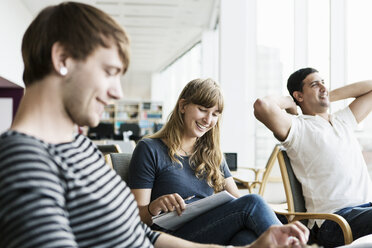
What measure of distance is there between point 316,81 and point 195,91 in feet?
3.30

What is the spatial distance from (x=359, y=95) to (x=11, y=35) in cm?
619

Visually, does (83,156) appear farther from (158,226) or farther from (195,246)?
(158,226)

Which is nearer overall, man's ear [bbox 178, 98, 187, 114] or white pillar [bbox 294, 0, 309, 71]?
man's ear [bbox 178, 98, 187, 114]

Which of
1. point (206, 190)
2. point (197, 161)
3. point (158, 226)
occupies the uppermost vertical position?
point (197, 161)

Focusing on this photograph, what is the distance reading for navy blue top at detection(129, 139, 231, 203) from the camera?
1.65 metres

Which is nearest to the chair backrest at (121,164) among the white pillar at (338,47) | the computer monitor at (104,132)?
the white pillar at (338,47)

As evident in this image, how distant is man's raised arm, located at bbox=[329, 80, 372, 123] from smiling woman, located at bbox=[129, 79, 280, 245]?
1.17 metres

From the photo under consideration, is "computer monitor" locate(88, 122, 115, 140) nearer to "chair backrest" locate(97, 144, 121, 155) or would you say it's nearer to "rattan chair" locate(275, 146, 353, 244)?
"chair backrest" locate(97, 144, 121, 155)

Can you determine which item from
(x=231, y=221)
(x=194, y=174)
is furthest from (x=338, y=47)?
(x=231, y=221)

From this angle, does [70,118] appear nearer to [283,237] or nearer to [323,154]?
[283,237]

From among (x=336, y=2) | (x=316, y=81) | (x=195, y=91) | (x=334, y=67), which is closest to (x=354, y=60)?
(x=334, y=67)

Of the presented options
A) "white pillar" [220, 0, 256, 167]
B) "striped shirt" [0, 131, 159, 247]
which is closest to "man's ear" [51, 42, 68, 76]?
"striped shirt" [0, 131, 159, 247]

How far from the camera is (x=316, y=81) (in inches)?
96.1

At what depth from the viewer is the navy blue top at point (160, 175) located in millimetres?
1651
